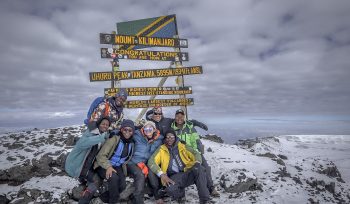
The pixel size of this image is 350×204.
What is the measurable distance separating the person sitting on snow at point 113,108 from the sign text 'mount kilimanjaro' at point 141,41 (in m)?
5.37

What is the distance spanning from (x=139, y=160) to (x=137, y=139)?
63 centimetres

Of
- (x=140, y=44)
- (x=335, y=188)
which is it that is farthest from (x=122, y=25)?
(x=335, y=188)

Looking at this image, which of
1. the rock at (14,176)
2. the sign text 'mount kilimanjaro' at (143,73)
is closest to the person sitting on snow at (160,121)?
the sign text 'mount kilimanjaro' at (143,73)

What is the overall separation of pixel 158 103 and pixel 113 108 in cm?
524

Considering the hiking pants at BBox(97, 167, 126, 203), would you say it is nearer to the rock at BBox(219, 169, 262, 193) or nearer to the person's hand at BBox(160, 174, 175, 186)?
the person's hand at BBox(160, 174, 175, 186)

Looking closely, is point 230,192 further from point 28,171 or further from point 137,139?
point 28,171

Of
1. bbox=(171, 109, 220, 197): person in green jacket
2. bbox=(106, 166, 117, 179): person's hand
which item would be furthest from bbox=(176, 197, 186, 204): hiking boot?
bbox=(106, 166, 117, 179): person's hand

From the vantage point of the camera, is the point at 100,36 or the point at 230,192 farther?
the point at 100,36

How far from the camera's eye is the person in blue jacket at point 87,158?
599 centimetres

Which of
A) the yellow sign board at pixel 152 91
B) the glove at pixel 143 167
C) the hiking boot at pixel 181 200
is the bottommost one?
the hiking boot at pixel 181 200

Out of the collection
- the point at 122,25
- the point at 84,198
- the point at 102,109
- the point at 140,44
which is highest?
the point at 122,25

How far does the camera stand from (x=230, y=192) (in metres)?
7.60

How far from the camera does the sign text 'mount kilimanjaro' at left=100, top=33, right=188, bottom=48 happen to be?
12.5 metres

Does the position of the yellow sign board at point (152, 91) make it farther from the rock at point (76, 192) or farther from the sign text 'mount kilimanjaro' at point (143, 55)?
the rock at point (76, 192)
